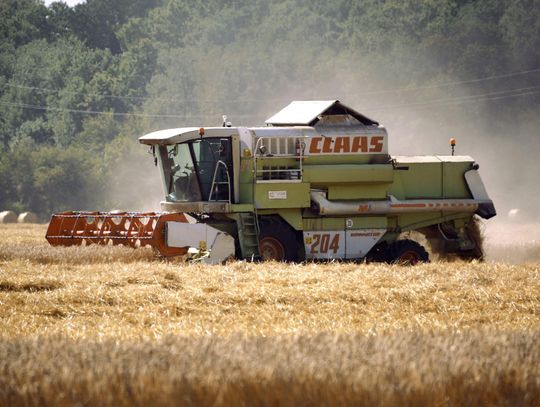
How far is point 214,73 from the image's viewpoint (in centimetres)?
6216

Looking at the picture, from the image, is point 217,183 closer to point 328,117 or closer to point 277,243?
point 277,243

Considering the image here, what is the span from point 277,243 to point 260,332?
935 centimetres

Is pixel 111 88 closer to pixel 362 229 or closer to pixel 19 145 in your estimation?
pixel 19 145

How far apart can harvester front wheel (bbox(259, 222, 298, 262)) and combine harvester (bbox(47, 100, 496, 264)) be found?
2cm

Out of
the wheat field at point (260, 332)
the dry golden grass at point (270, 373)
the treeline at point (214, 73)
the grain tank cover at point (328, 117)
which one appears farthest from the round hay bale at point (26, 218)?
the dry golden grass at point (270, 373)

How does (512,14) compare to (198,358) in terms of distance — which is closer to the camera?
(198,358)

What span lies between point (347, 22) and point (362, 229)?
5048cm

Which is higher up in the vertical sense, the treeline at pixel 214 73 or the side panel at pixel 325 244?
the treeline at pixel 214 73

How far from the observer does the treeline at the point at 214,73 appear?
2051 inches

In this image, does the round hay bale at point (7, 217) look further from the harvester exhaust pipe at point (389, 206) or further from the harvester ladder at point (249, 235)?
the harvester exhaust pipe at point (389, 206)

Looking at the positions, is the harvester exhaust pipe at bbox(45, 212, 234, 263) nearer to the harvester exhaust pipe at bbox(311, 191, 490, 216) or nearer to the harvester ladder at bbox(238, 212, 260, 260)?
the harvester ladder at bbox(238, 212, 260, 260)

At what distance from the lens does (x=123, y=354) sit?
717 cm

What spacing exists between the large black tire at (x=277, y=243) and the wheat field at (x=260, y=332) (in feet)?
5.72

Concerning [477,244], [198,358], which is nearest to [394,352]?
[198,358]
